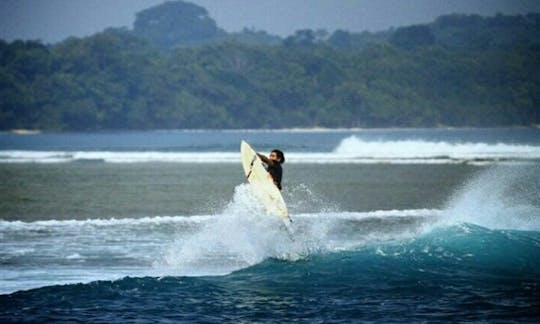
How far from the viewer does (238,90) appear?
172m

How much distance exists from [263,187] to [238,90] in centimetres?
15420

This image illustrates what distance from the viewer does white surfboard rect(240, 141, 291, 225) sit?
17.9m

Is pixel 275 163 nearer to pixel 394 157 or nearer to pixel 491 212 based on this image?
pixel 491 212

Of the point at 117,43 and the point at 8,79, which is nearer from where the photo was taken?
the point at 8,79

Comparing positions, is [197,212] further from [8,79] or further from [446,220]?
[8,79]

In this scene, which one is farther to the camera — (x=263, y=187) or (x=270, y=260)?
(x=263, y=187)

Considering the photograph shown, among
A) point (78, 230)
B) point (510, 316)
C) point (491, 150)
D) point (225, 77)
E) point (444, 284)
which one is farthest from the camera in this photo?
point (225, 77)

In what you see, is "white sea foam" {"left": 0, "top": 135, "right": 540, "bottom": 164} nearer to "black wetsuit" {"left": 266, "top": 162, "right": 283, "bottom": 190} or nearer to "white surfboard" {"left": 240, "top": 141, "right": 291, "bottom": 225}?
"white surfboard" {"left": 240, "top": 141, "right": 291, "bottom": 225}

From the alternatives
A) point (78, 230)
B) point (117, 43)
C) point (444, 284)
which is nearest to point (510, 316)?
point (444, 284)

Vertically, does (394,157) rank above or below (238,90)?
below

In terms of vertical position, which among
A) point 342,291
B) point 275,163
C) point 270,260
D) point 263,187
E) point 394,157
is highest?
point 275,163

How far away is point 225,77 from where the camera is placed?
174 metres

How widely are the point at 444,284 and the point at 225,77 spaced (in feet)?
525

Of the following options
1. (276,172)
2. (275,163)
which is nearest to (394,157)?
(276,172)
